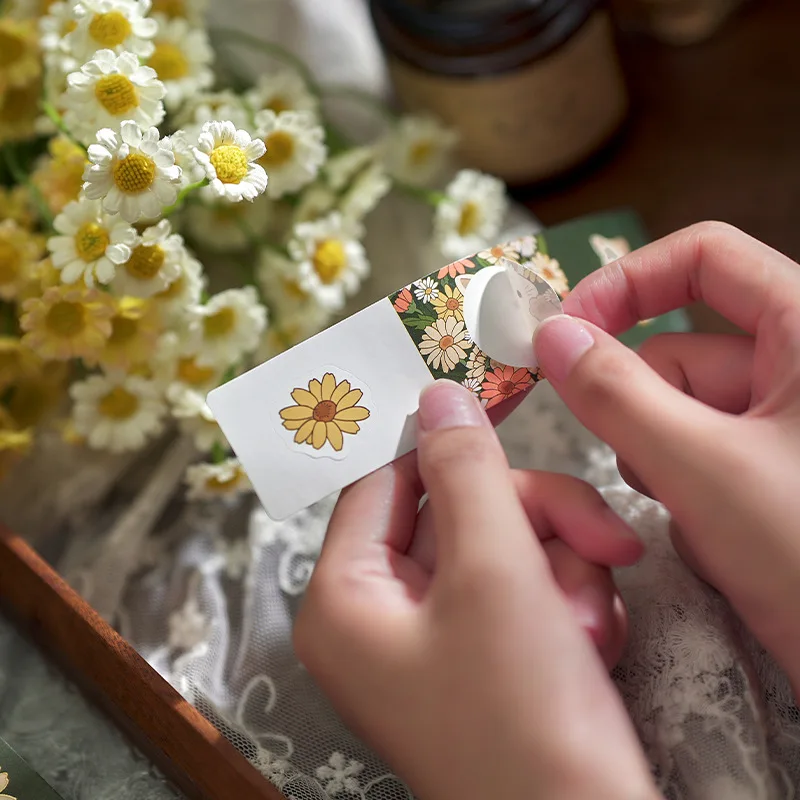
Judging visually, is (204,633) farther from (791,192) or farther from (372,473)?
(791,192)

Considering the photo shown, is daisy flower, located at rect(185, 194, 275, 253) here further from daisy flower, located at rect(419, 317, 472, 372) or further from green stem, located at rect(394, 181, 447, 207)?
daisy flower, located at rect(419, 317, 472, 372)

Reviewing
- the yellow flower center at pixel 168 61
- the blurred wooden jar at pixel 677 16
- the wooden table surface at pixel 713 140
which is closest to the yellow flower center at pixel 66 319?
the yellow flower center at pixel 168 61

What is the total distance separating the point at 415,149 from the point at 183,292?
1.08 feet

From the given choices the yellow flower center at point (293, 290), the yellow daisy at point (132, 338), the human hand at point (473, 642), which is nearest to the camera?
the human hand at point (473, 642)

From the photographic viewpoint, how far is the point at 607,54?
0.93m

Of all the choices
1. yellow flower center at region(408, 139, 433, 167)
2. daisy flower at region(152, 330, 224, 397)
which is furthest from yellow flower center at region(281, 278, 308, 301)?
yellow flower center at region(408, 139, 433, 167)

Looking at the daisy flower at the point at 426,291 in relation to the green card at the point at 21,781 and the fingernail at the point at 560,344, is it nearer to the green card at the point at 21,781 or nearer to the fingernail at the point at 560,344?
the fingernail at the point at 560,344

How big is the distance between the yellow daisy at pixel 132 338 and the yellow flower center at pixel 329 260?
148 mm

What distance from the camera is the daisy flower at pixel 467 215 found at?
0.79 metres

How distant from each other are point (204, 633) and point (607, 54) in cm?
72

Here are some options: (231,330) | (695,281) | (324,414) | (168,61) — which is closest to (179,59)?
(168,61)

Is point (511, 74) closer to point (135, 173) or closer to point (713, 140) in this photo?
point (713, 140)

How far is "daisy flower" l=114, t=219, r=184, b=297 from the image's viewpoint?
1.87ft

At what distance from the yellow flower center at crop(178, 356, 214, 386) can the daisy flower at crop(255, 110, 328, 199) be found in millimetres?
150
